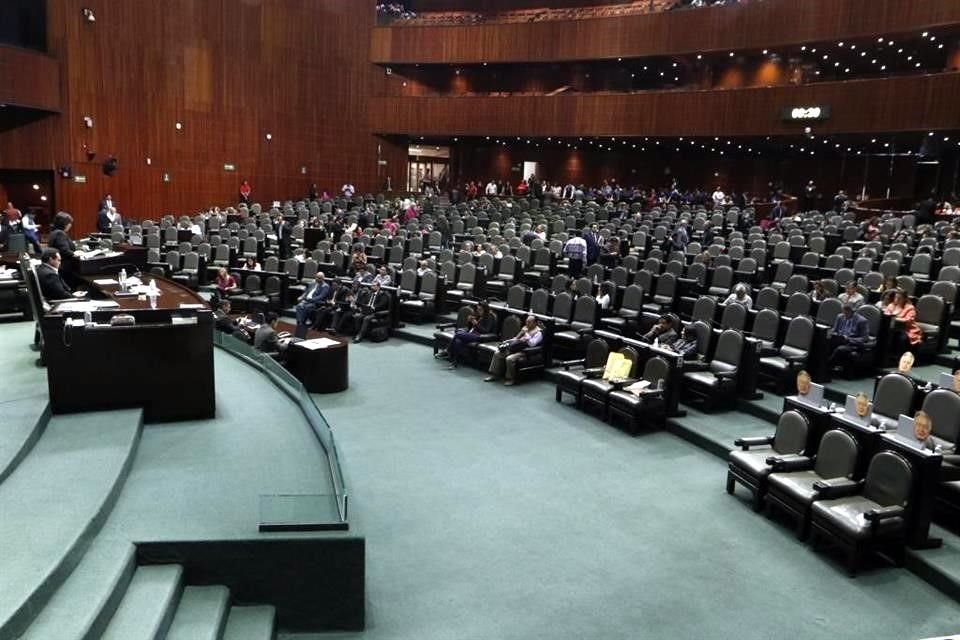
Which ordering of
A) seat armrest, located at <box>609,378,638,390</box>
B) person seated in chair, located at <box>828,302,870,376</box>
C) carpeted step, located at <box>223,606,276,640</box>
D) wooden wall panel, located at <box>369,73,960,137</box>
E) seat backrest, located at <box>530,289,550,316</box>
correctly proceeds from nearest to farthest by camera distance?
carpeted step, located at <box>223,606,276,640</box>
seat armrest, located at <box>609,378,638,390</box>
person seated in chair, located at <box>828,302,870,376</box>
seat backrest, located at <box>530,289,550,316</box>
wooden wall panel, located at <box>369,73,960,137</box>

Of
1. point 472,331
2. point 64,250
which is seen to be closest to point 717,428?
point 472,331

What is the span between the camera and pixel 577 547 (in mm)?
5488

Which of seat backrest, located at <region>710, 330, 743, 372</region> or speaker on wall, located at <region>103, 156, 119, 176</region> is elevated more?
speaker on wall, located at <region>103, 156, 119, 176</region>

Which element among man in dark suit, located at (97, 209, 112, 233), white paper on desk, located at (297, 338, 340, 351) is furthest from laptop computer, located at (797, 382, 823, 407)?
man in dark suit, located at (97, 209, 112, 233)

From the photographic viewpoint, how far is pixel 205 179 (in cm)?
2277

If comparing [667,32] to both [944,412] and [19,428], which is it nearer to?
[944,412]

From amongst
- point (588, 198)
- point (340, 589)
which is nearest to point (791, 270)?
point (340, 589)

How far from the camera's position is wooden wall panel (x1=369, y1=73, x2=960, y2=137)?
1852 centimetres

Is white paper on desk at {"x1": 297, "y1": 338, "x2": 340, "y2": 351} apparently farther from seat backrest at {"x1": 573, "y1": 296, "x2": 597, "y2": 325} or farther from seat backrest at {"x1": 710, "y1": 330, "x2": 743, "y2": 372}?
seat backrest at {"x1": 710, "y1": 330, "x2": 743, "y2": 372}

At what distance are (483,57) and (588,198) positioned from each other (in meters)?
6.88

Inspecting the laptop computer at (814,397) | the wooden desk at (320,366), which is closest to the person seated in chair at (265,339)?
the wooden desk at (320,366)

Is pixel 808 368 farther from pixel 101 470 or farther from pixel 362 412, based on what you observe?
pixel 101 470

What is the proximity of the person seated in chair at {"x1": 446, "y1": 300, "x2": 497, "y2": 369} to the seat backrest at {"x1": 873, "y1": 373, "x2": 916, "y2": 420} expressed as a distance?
5.18 metres

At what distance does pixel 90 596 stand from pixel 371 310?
8323 mm
